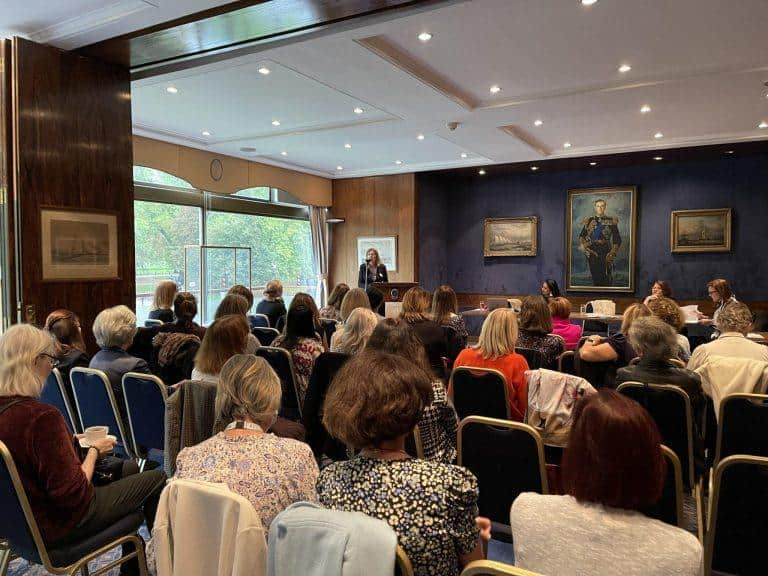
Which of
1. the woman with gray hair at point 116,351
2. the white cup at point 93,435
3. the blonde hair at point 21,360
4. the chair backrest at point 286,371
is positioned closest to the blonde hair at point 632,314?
the chair backrest at point 286,371

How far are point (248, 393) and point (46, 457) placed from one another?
71 centimetres

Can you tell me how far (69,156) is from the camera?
4.70m

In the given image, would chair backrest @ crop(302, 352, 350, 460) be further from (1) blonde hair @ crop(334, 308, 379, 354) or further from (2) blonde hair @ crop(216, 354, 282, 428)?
(2) blonde hair @ crop(216, 354, 282, 428)

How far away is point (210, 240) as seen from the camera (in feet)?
31.1

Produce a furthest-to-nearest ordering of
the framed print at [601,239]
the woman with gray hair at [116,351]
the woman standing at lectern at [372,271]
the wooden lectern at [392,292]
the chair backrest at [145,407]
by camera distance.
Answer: the framed print at [601,239], the woman standing at lectern at [372,271], the wooden lectern at [392,292], the woman with gray hair at [116,351], the chair backrest at [145,407]

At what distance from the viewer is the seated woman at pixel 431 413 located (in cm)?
239

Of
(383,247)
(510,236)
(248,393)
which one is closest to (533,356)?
(248,393)

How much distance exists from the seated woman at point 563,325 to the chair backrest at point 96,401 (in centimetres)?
357

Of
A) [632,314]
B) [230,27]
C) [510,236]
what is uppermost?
[230,27]

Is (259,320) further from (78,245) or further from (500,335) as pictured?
(500,335)

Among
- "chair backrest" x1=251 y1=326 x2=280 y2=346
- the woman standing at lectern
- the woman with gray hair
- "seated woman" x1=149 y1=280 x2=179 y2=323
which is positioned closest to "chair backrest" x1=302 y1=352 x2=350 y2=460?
the woman with gray hair

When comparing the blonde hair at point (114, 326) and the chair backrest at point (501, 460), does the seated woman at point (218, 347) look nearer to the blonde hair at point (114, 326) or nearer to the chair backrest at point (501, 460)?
the blonde hair at point (114, 326)

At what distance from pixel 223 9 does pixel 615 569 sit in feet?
13.9

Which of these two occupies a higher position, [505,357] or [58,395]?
[505,357]
